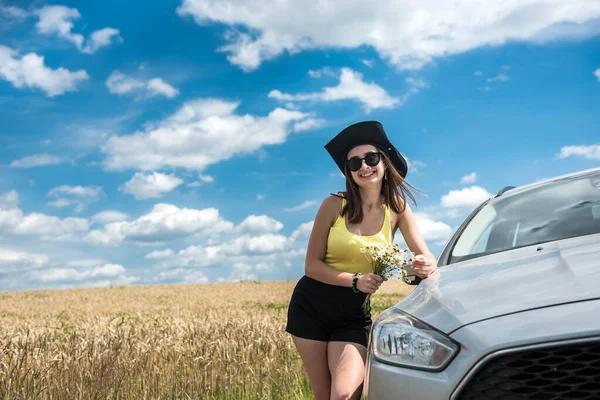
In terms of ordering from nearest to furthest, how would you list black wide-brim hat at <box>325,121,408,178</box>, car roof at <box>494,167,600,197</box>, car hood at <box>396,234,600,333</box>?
car hood at <box>396,234,600,333</box> → black wide-brim hat at <box>325,121,408,178</box> → car roof at <box>494,167,600,197</box>

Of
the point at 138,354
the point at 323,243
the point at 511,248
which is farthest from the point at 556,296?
the point at 138,354

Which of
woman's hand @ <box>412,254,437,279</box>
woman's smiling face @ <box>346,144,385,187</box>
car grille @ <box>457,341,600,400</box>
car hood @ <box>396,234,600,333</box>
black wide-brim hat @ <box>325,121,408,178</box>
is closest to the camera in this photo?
car grille @ <box>457,341,600,400</box>

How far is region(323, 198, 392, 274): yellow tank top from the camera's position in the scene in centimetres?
380

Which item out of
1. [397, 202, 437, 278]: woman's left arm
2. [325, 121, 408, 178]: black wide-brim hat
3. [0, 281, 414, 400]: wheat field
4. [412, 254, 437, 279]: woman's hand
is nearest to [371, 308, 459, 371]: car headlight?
[412, 254, 437, 279]: woman's hand

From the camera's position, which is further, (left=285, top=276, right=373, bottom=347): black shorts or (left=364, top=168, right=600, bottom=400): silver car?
(left=285, top=276, right=373, bottom=347): black shorts

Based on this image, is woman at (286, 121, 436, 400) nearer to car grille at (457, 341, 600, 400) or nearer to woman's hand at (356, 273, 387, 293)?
woman's hand at (356, 273, 387, 293)

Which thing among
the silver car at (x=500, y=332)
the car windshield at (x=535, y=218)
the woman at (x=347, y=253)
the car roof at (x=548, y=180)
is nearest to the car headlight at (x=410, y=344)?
the silver car at (x=500, y=332)

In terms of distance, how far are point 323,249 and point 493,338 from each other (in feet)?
6.06

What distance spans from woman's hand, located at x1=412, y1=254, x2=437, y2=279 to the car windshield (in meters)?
0.30

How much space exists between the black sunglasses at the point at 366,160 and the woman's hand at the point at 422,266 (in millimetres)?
804

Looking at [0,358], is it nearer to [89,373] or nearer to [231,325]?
[89,373]

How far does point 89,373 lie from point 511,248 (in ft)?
15.5

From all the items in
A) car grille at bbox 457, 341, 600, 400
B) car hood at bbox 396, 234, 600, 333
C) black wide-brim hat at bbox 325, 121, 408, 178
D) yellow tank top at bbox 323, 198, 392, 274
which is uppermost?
black wide-brim hat at bbox 325, 121, 408, 178

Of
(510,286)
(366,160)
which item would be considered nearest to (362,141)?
(366,160)
